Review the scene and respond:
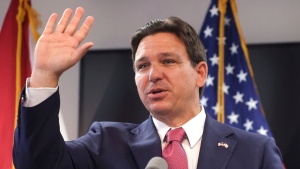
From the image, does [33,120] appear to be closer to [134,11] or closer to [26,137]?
[26,137]

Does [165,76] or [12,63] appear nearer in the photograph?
[165,76]

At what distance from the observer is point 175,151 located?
1.63m

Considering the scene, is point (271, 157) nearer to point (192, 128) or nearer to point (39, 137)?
point (192, 128)

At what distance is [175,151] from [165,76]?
0.87 feet

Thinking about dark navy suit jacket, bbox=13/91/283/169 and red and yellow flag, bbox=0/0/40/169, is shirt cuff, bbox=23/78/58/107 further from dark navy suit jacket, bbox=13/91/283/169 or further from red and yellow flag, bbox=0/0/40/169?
red and yellow flag, bbox=0/0/40/169

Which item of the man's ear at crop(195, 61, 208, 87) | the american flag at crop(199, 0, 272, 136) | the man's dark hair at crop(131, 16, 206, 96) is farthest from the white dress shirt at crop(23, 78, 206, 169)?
the american flag at crop(199, 0, 272, 136)

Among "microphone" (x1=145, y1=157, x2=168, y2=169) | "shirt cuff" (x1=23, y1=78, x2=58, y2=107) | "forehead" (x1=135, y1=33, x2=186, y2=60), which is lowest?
"microphone" (x1=145, y1=157, x2=168, y2=169)

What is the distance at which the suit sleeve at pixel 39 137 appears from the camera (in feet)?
4.55

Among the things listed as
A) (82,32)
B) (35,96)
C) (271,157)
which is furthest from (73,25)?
(271,157)

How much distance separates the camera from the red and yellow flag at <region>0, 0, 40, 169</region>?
3250 mm

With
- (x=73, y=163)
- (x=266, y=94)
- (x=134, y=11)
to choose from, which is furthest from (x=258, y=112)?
(x=73, y=163)

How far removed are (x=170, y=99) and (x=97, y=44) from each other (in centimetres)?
214

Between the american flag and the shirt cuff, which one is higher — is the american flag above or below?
below

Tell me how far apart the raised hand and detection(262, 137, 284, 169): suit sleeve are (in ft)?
2.38
